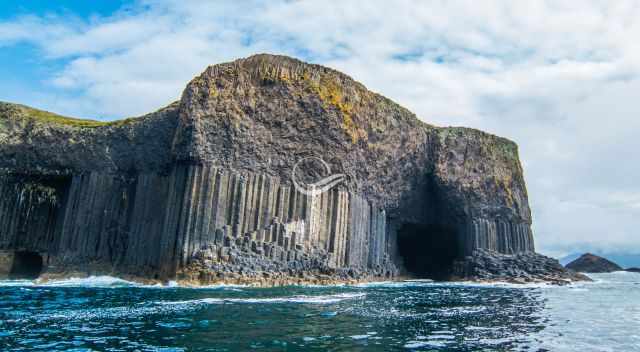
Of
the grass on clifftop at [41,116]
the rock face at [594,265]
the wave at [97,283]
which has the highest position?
the grass on clifftop at [41,116]

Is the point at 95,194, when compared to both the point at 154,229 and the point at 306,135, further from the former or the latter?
the point at 306,135

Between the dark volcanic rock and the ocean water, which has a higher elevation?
the dark volcanic rock

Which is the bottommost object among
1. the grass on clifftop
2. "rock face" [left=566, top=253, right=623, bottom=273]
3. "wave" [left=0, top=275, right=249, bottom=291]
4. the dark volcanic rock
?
"wave" [left=0, top=275, right=249, bottom=291]

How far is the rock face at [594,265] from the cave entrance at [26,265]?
333 ft

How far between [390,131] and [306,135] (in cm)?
1023

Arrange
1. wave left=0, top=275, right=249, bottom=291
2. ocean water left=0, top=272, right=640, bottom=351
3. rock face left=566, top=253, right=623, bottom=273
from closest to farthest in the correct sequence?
ocean water left=0, top=272, right=640, bottom=351, wave left=0, top=275, right=249, bottom=291, rock face left=566, top=253, right=623, bottom=273

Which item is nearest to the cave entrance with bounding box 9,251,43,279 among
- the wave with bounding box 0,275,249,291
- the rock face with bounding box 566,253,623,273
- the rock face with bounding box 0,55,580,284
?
the rock face with bounding box 0,55,580,284

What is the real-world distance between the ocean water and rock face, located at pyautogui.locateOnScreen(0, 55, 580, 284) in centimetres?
1236

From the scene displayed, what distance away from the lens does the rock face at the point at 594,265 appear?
4323 inches

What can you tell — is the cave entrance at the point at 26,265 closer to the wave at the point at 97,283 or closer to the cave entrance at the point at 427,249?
the wave at the point at 97,283

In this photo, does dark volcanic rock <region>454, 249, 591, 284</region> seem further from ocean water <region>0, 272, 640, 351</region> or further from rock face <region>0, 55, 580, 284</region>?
ocean water <region>0, 272, 640, 351</region>

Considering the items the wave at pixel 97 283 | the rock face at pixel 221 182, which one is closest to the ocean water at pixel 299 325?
the wave at pixel 97 283

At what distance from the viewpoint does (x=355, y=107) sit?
45312mm

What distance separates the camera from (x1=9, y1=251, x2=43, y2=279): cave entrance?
41753mm
